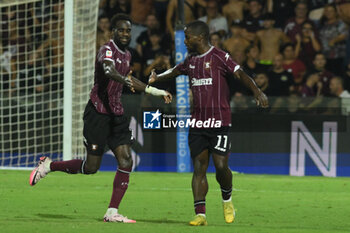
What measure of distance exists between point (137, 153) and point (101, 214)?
226 inches

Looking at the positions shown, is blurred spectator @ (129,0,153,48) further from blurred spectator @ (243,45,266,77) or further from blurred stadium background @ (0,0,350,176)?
blurred spectator @ (243,45,266,77)

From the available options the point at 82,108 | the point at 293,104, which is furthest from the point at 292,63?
the point at 82,108

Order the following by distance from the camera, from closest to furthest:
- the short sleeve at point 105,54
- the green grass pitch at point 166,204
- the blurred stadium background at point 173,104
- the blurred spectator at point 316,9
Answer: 1. the green grass pitch at point 166,204
2. the short sleeve at point 105,54
3. the blurred stadium background at point 173,104
4. the blurred spectator at point 316,9

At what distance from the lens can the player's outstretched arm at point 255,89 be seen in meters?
7.32

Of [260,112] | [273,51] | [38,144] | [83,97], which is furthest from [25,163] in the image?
[273,51]

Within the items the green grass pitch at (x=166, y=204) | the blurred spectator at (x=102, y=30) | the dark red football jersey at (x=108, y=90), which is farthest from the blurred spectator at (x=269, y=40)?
the dark red football jersey at (x=108, y=90)

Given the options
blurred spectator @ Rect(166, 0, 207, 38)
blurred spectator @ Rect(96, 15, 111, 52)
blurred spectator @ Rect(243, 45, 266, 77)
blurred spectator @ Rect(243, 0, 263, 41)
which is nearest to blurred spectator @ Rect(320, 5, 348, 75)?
blurred spectator @ Rect(243, 0, 263, 41)

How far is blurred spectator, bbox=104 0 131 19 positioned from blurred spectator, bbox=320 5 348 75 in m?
4.10

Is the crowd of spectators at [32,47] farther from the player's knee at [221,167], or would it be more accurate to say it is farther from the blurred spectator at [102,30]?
the player's knee at [221,167]

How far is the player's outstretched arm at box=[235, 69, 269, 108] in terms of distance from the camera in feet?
24.0

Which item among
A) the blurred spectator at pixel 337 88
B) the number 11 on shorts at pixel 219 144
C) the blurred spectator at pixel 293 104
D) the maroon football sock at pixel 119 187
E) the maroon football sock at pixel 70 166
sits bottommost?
the maroon football sock at pixel 119 187

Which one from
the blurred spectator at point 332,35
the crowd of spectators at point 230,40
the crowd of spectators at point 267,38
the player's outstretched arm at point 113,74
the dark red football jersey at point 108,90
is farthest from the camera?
the blurred spectator at point 332,35

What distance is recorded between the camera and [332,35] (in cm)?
1661

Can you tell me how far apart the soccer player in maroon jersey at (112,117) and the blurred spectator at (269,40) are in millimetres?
8403
